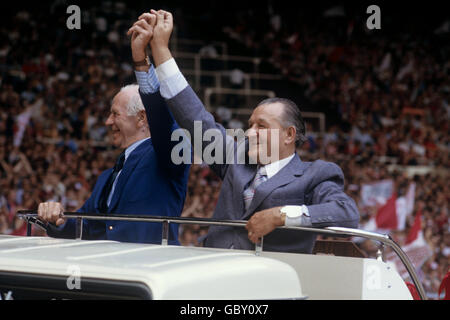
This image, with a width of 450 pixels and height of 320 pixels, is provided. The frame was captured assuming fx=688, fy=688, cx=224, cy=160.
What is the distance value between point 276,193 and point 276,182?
62 millimetres

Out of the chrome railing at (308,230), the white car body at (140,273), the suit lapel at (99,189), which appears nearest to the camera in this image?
the white car body at (140,273)

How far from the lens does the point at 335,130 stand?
1576cm

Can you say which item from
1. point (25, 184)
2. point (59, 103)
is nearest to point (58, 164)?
point (25, 184)

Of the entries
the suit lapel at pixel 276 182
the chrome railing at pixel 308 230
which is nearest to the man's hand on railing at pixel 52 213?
the chrome railing at pixel 308 230

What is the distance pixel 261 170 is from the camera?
3076 millimetres

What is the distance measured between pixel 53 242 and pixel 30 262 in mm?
428

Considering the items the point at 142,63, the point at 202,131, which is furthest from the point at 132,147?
the point at 142,63

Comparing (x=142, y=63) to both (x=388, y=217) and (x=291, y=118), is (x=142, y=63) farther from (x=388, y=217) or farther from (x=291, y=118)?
(x=388, y=217)

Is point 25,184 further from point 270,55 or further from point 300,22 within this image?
point 300,22

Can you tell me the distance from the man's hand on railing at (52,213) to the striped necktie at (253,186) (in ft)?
2.58

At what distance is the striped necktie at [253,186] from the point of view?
3.00m

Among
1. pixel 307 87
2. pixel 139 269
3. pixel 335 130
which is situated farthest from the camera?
pixel 307 87

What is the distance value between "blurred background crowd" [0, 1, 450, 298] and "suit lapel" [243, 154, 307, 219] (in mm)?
3555

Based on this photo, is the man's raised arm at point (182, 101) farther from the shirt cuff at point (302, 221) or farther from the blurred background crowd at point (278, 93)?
the blurred background crowd at point (278, 93)
